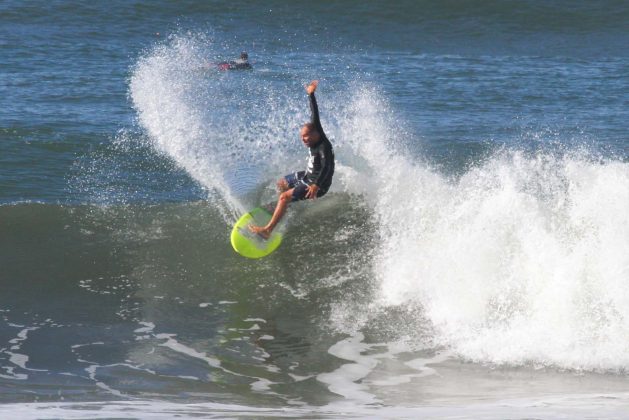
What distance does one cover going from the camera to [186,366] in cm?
827

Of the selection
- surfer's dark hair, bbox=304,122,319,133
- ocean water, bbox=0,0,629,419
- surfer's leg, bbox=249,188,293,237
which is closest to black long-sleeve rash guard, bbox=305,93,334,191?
surfer's dark hair, bbox=304,122,319,133

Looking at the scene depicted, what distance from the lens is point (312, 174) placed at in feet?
34.1

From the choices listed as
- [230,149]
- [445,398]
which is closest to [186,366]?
[445,398]

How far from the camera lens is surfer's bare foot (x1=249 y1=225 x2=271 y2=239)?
10.7 meters

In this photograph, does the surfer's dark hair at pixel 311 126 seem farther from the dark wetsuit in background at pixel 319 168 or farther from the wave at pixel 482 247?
the wave at pixel 482 247

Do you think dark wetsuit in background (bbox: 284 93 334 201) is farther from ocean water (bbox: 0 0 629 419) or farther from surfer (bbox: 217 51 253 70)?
surfer (bbox: 217 51 253 70)

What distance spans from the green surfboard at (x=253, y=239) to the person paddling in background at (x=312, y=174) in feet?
1.03

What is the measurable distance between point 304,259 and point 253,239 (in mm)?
727

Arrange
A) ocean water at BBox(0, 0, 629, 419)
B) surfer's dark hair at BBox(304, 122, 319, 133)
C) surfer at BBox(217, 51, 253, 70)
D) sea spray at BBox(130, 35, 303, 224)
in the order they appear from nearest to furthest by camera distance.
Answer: ocean water at BBox(0, 0, 629, 419), surfer's dark hair at BBox(304, 122, 319, 133), sea spray at BBox(130, 35, 303, 224), surfer at BBox(217, 51, 253, 70)

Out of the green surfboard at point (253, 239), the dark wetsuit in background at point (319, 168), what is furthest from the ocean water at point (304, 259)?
the dark wetsuit in background at point (319, 168)

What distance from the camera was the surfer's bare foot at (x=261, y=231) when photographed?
422 inches

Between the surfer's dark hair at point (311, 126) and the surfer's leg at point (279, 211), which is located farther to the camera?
the surfer's leg at point (279, 211)

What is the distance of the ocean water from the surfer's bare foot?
500 millimetres

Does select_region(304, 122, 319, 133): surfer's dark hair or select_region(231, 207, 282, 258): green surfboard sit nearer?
select_region(304, 122, 319, 133): surfer's dark hair
